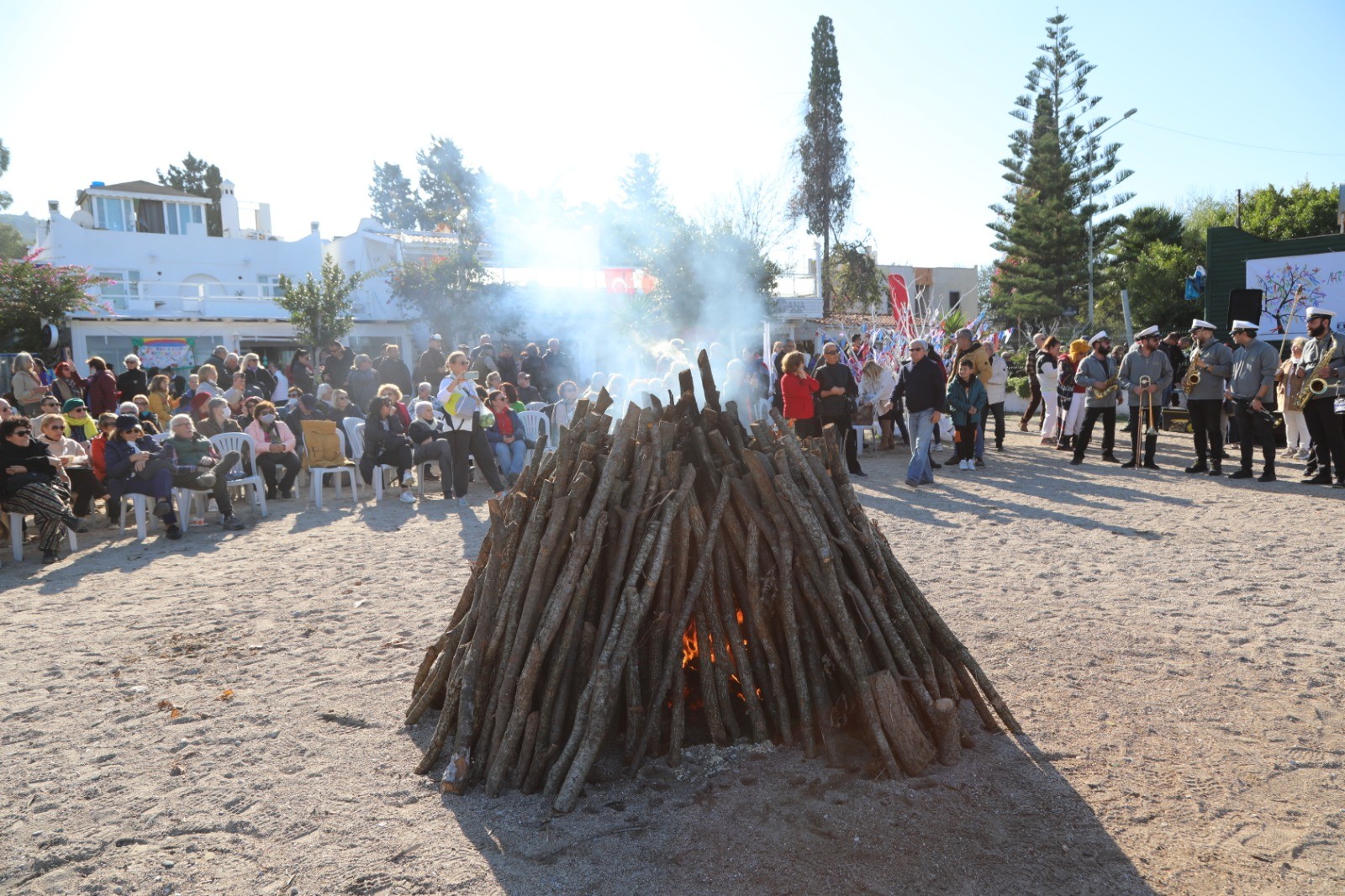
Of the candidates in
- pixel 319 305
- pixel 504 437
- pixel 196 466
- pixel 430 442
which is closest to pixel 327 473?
pixel 430 442

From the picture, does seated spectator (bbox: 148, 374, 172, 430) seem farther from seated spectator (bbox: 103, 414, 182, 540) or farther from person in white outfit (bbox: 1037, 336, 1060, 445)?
person in white outfit (bbox: 1037, 336, 1060, 445)

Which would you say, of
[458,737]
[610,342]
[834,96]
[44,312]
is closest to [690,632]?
[458,737]

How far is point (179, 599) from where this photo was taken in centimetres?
657

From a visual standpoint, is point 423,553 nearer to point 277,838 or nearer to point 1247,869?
point 277,838

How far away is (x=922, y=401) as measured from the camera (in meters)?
10.3

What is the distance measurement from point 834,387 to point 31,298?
21829mm

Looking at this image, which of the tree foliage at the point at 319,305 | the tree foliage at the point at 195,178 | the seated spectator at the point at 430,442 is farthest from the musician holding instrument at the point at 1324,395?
the tree foliage at the point at 195,178

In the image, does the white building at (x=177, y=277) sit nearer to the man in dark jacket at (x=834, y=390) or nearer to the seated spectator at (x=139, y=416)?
the seated spectator at (x=139, y=416)

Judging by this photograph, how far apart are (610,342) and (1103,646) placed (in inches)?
873

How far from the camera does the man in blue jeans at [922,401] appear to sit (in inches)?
404

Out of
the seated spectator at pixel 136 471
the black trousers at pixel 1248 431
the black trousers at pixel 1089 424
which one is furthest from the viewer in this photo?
the black trousers at pixel 1089 424

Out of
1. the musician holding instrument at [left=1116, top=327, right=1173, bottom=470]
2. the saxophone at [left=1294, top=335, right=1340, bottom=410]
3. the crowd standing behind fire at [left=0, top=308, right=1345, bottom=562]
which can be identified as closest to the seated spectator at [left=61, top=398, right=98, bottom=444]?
the crowd standing behind fire at [left=0, top=308, right=1345, bottom=562]

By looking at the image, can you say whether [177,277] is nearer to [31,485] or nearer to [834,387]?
[31,485]

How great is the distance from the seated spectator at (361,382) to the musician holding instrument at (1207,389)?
39.7 ft
